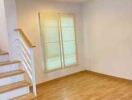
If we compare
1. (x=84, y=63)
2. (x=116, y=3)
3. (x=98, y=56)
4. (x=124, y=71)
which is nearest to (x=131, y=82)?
(x=124, y=71)

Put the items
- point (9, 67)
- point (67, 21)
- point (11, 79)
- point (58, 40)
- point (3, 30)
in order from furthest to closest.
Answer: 1. point (67, 21)
2. point (58, 40)
3. point (3, 30)
4. point (9, 67)
5. point (11, 79)

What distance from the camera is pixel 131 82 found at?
4031 mm

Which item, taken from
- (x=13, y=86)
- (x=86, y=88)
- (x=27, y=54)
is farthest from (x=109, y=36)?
(x=13, y=86)

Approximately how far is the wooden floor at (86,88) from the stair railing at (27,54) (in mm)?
602

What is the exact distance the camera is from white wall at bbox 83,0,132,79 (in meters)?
4.01

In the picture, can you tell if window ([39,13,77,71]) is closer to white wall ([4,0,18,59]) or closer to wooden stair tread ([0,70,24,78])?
white wall ([4,0,18,59])

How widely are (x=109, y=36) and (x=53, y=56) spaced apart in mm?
1706

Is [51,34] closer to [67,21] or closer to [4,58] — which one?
[67,21]

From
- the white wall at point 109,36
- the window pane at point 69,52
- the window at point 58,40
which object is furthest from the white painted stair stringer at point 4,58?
the white wall at point 109,36

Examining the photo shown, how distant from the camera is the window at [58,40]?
4.32 m

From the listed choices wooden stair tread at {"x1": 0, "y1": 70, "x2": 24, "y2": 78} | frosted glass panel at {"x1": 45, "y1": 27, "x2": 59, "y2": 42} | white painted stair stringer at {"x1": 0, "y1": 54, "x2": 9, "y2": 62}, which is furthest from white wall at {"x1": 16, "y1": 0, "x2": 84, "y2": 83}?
wooden stair tread at {"x1": 0, "y1": 70, "x2": 24, "y2": 78}

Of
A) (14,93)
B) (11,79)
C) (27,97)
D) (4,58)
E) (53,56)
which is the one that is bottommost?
(27,97)

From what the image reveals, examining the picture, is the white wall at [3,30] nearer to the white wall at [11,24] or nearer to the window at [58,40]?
the white wall at [11,24]

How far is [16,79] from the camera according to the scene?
3131mm
